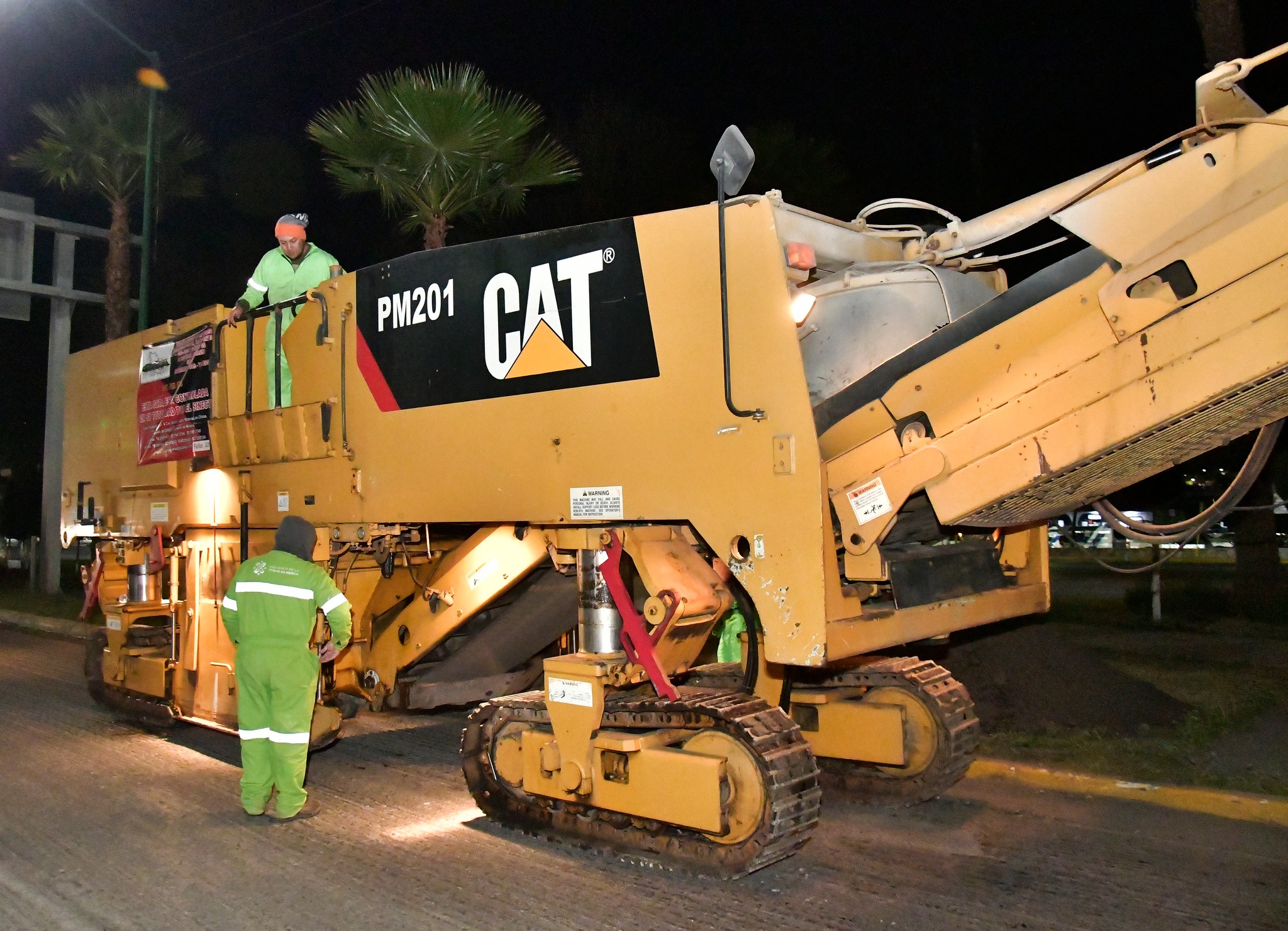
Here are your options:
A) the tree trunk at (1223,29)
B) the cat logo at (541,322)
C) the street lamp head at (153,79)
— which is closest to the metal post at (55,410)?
the street lamp head at (153,79)

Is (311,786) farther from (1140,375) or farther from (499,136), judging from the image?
(499,136)

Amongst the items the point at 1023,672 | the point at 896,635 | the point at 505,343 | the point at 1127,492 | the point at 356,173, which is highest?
the point at 356,173

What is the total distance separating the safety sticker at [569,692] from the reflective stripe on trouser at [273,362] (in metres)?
2.98

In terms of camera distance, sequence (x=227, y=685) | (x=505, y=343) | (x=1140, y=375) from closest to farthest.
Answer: (x=1140, y=375) < (x=505, y=343) < (x=227, y=685)

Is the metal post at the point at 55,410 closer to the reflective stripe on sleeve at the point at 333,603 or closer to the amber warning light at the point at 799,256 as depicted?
the reflective stripe on sleeve at the point at 333,603

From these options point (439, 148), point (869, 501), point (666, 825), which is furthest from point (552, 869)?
point (439, 148)

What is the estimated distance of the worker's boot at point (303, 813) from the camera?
5648 mm

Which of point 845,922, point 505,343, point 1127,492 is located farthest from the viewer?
point 1127,492

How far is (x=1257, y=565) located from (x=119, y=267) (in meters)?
17.9

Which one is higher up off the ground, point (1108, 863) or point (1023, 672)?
point (1023, 672)

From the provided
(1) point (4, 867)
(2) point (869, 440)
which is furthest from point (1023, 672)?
(1) point (4, 867)

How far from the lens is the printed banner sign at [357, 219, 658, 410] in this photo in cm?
488

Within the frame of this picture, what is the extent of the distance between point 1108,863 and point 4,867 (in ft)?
17.0

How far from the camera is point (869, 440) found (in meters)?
4.57
